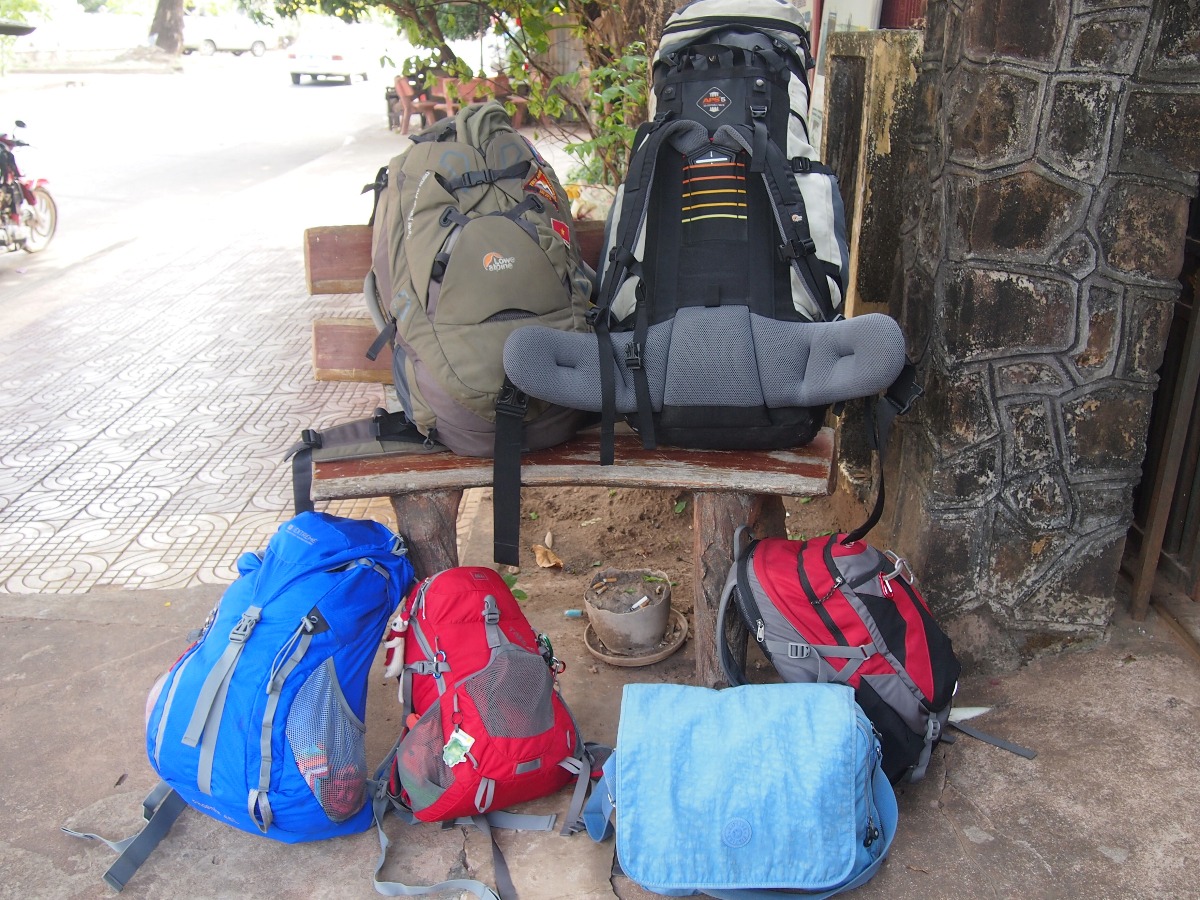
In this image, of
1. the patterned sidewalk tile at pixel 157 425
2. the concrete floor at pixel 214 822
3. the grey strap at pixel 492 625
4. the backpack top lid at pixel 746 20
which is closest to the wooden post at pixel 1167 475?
the concrete floor at pixel 214 822

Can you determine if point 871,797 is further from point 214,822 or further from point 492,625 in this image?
point 214,822

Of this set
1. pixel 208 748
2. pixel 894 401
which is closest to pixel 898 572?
pixel 894 401

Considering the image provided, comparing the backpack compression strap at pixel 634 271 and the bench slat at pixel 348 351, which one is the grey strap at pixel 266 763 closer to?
the backpack compression strap at pixel 634 271

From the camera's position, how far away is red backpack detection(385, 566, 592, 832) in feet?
7.73

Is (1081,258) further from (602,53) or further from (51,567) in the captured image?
(51,567)

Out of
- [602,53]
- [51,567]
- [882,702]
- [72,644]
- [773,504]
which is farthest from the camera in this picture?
[602,53]

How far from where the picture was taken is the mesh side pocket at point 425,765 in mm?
2355

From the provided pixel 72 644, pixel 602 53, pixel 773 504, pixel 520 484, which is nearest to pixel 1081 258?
pixel 773 504

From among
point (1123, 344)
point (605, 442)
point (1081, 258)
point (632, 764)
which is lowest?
point (632, 764)

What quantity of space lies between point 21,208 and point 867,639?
929cm

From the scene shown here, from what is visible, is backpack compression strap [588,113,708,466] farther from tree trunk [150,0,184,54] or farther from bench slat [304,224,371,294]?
tree trunk [150,0,184,54]

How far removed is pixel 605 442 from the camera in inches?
103

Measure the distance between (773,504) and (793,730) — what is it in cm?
102

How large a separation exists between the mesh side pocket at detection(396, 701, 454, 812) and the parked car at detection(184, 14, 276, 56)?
1589 inches
